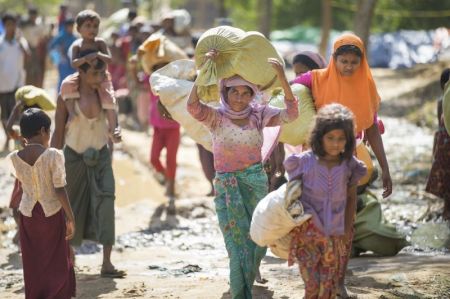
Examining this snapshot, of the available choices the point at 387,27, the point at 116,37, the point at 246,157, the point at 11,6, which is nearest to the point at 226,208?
the point at 246,157

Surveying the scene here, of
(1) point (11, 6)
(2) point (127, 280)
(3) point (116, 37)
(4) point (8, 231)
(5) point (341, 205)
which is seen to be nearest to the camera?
(5) point (341, 205)

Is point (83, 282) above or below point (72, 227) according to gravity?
below

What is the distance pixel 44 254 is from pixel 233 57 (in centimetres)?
181

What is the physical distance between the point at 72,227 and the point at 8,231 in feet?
12.8

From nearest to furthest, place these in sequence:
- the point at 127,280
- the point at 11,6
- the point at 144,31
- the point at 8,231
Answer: the point at 127,280 → the point at 8,231 → the point at 144,31 → the point at 11,6

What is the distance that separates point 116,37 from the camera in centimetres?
1827

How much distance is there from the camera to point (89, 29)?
7.96 m

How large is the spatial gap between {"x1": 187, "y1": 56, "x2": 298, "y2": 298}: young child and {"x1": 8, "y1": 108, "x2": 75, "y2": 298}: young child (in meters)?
0.99

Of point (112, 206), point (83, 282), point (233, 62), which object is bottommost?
point (83, 282)

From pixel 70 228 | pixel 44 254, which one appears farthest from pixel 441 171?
pixel 44 254

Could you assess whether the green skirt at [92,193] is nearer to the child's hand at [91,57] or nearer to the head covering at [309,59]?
the child's hand at [91,57]

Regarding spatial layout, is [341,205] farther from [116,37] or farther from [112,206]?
[116,37]

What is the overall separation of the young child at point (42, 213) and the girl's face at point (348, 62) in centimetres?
196

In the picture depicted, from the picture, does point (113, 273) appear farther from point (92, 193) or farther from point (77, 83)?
point (77, 83)
